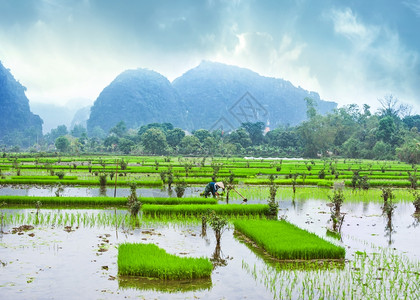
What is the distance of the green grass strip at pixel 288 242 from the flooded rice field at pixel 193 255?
13.0 inches

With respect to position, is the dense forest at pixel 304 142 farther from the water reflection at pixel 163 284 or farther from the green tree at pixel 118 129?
the water reflection at pixel 163 284

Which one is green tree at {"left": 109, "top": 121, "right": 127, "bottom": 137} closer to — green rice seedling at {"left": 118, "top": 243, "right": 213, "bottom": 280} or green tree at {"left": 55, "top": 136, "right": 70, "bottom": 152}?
green tree at {"left": 55, "top": 136, "right": 70, "bottom": 152}

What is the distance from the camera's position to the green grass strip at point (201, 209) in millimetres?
17516

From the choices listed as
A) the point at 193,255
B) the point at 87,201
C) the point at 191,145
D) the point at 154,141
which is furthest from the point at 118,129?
Result: the point at 193,255

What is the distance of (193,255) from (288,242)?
281 cm

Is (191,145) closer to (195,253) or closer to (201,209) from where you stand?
(201,209)

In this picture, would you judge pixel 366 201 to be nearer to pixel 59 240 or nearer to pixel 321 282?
pixel 321 282

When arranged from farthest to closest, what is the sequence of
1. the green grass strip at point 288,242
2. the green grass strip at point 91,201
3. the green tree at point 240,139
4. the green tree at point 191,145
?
1. the green tree at point 240,139
2. the green tree at point 191,145
3. the green grass strip at point 91,201
4. the green grass strip at point 288,242

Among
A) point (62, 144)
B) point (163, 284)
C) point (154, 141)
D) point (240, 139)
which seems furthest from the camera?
point (240, 139)

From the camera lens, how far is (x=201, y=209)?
17734mm

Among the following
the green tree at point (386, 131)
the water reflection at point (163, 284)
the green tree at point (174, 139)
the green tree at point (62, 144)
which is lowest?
the water reflection at point (163, 284)

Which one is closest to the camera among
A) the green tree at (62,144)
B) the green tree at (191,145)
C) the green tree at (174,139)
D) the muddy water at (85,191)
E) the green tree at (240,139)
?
the muddy water at (85,191)

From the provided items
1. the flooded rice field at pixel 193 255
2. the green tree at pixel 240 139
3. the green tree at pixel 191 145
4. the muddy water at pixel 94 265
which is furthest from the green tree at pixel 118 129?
the muddy water at pixel 94 265

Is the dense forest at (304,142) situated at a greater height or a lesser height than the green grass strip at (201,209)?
greater
